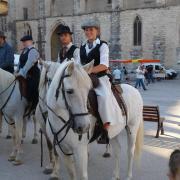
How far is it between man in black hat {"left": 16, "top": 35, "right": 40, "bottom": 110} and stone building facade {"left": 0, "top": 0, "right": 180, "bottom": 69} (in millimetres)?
25213

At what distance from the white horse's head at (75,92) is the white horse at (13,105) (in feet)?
7.47

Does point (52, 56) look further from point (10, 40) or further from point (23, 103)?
point (23, 103)

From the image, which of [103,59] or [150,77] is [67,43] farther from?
[150,77]

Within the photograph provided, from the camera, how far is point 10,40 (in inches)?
1732

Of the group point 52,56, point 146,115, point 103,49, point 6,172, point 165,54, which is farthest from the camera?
point 52,56

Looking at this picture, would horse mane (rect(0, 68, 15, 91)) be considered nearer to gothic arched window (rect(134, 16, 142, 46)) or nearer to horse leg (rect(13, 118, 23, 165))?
horse leg (rect(13, 118, 23, 165))

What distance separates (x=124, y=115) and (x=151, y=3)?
34.9 meters

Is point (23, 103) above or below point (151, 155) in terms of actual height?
above

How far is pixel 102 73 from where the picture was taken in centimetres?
475

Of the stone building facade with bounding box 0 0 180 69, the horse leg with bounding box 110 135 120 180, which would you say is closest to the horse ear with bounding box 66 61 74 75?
the horse leg with bounding box 110 135 120 180

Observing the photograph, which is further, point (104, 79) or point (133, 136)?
point (133, 136)

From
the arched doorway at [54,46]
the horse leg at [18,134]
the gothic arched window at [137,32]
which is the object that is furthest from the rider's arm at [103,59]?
the arched doorway at [54,46]

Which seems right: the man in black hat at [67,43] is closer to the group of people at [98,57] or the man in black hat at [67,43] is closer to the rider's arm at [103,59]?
the group of people at [98,57]

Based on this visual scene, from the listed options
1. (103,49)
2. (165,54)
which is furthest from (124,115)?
(165,54)
